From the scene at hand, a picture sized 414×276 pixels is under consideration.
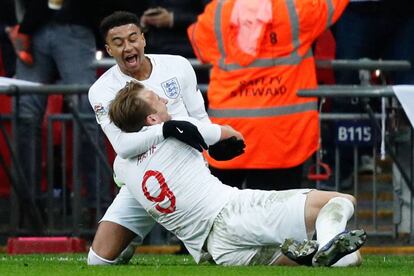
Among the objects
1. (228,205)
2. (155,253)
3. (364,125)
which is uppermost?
(228,205)

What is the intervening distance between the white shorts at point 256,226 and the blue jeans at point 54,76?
343 cm

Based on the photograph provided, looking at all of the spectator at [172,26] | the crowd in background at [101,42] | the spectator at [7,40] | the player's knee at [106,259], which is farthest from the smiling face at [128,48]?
the spectator at [7,40]

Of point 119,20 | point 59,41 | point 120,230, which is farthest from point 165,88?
point 59,41

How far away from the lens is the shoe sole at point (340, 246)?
1020 cm

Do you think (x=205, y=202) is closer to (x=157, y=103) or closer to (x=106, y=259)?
(x=157, y=103)

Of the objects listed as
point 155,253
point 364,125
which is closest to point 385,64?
point 364,125

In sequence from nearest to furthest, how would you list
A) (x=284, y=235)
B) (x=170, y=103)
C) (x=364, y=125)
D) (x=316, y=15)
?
(x=284, y=235) → (x=170, y=103) → (x=316, y=15) → (x=364, y=125)

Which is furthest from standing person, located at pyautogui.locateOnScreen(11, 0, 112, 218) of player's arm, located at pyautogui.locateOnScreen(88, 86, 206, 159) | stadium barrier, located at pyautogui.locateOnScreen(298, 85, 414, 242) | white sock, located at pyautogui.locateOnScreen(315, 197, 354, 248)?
white sock, located at pyautogui.locateOnScreen(315, 197, 354, 248)

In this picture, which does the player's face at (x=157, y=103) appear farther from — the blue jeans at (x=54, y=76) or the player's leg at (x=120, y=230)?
the blue jeans at (x=54, y=76)

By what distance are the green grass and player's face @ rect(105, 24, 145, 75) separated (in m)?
1.30

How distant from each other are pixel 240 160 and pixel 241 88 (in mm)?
525

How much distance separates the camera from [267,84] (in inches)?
516

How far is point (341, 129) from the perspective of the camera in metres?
13.9

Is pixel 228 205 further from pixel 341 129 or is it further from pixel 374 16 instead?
pixel 374 16
